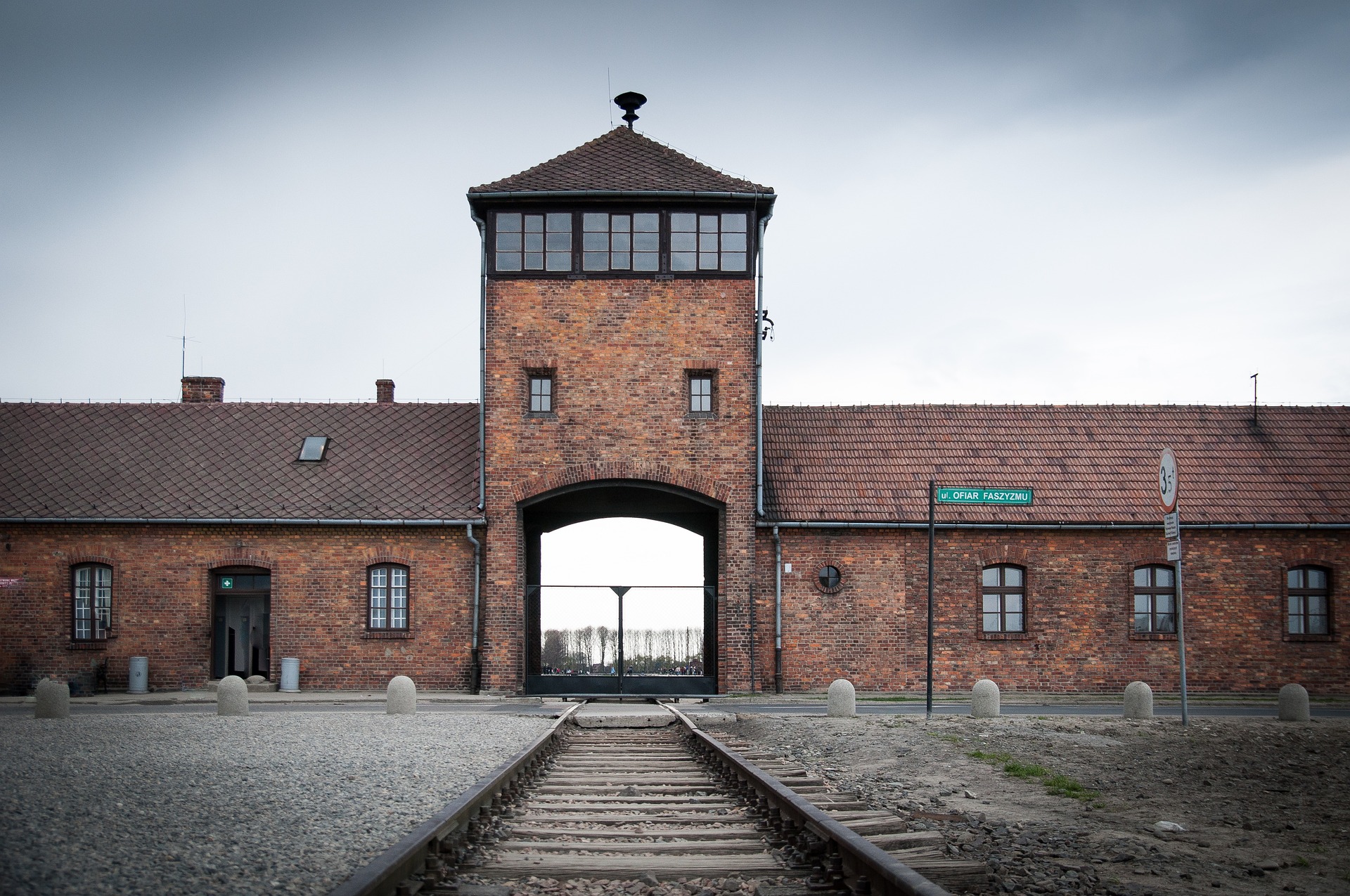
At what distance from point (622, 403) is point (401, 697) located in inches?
316

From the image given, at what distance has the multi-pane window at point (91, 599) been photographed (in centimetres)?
2397

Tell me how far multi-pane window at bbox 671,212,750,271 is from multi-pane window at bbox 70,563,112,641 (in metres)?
13.3

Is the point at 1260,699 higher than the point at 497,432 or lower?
lower

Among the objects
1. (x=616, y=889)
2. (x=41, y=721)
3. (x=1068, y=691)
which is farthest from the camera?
(x=1068, y=691)

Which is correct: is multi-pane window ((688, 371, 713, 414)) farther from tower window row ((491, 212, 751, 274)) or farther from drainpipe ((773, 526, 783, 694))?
drainpipe ((773, 526, 783, 694))

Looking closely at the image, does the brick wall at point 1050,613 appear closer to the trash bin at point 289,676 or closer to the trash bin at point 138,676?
the trash bin at point 289,676

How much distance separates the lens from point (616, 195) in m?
23.3

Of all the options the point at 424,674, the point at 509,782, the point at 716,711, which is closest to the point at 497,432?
the point at 424,674

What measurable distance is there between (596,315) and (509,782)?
15.1 meters

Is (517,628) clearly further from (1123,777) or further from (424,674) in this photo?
(1123,777)

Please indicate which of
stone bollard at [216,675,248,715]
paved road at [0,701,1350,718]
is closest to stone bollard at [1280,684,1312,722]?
paved road at [0,701,1350,718]

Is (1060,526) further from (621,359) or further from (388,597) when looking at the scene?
(388,597)

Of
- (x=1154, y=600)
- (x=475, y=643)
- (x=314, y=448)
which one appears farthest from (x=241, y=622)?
(x=1154, y=600)

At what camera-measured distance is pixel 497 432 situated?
23.7 metres
